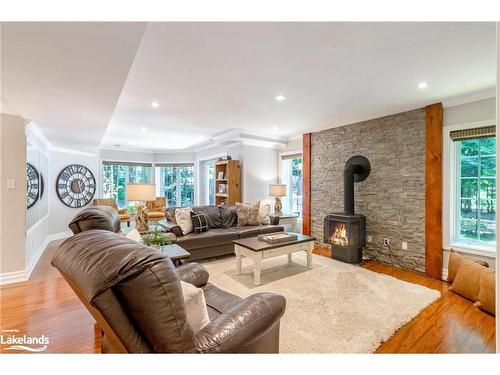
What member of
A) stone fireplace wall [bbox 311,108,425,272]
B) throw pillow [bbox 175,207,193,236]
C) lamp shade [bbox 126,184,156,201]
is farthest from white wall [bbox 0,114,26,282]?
stone fireplace wall [bbox 311,108,425,272]

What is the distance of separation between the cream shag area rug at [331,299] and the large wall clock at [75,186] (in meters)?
4.39

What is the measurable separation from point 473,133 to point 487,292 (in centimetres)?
193

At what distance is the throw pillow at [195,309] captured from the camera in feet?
3.80

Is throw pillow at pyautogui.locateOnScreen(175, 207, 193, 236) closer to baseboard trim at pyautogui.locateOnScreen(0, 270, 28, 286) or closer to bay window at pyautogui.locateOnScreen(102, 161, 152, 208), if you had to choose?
baseboard trim at pyautogui.locateOnScreen(0, 270, 28, 286)

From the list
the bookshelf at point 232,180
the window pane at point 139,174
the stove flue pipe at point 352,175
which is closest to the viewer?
the stove flue pipe at point 352,175

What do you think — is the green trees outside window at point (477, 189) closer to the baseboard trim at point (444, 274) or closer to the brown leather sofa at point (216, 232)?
the baseboard trim at point (444, 274)

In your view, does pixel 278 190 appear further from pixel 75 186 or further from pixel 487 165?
pixel 75 186

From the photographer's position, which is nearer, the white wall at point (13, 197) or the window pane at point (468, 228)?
the white wall at point (13, 197)

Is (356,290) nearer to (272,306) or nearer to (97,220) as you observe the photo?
(272,306)

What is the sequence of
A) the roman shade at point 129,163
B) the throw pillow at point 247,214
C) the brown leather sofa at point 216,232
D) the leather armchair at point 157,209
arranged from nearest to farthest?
1. the brown leather sofa at point 216,232
2. the throw pillow at point 247,214
3. the leather armchair at point 157,209
4. the roman shade at point 129,163

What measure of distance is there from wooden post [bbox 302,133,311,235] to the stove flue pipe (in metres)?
1.02

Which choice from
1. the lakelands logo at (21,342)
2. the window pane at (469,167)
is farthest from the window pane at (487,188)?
the lakelands logo at (21,342)

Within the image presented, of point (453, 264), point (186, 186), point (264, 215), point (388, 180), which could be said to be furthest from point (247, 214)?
point (186, 186)
